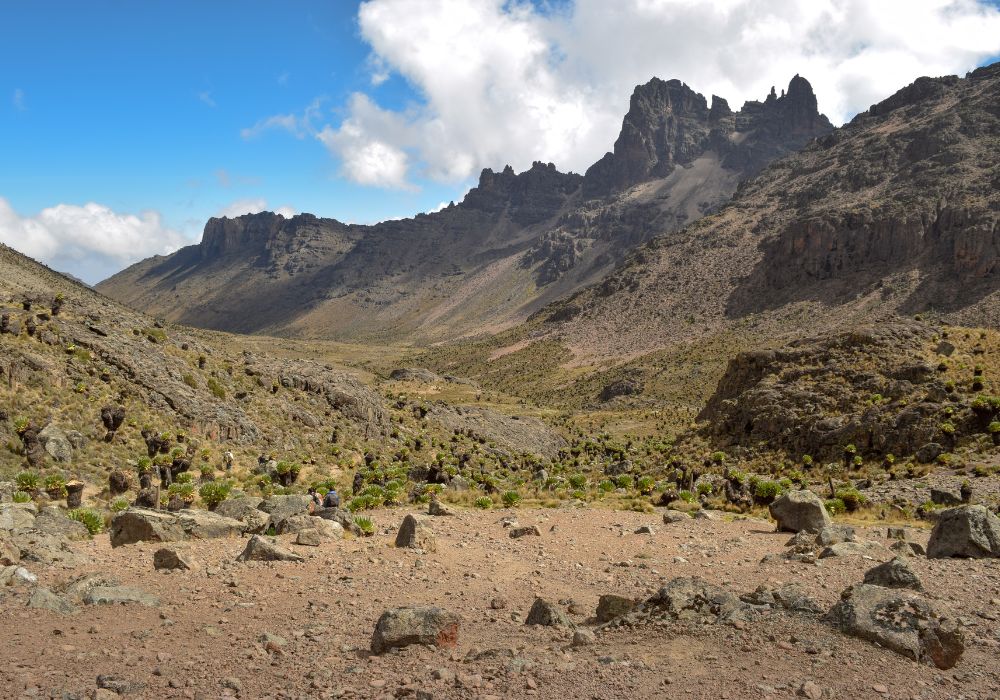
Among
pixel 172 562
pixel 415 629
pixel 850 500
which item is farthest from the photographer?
pixel 850 500

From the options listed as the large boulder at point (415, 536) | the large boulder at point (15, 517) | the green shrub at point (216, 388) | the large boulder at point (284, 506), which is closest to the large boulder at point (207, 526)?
the large boulder at point (284, 506)

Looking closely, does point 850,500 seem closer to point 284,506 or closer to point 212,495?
point 284,506

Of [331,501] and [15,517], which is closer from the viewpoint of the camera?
[15,517]

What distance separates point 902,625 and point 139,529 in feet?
54.0

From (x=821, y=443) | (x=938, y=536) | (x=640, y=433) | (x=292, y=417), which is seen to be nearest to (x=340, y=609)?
(x=938, y=536)

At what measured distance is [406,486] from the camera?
102ft

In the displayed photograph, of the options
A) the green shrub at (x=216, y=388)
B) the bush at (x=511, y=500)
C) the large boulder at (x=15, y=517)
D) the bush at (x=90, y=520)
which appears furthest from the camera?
the green shrub at (x=216, y=388)

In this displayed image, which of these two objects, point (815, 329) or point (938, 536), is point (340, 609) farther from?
point (815, 329)

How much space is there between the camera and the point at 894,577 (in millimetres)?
11609

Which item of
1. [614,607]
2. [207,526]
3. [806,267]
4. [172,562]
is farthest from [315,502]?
[806,267]

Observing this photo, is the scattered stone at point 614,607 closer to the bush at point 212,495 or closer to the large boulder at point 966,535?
the large boulder at point 966,535

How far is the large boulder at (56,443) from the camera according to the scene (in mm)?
29797

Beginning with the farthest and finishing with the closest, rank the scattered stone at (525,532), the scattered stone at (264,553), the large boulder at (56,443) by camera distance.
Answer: the large boulder at (56,443), the scattered stone at (525,532), the scattered stone at (264,553)

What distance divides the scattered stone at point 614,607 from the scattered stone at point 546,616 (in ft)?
2.11
